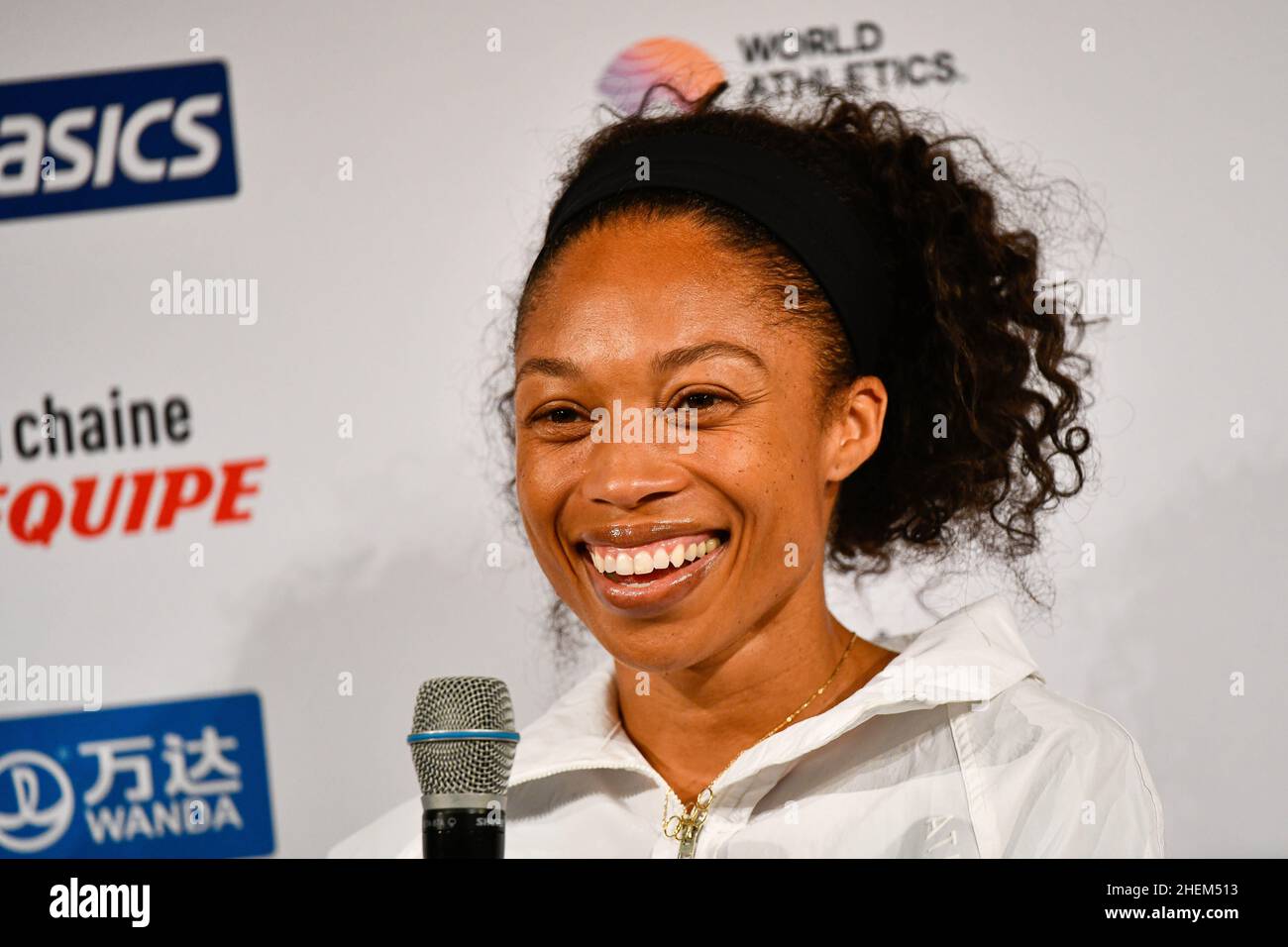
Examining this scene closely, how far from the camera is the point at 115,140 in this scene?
2.57m

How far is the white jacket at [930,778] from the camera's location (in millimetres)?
1462

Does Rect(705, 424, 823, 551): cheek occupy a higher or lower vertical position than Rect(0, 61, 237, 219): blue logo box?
lower

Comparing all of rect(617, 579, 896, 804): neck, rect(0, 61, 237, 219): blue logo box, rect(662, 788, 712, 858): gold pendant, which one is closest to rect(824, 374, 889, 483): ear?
rect(617, 579, 896, 804): neck

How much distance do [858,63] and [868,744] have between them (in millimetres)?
1185

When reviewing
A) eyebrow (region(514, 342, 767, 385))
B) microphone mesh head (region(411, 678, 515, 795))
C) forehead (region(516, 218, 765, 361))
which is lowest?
microphone mesh head (region(411, 678, 515, 795))

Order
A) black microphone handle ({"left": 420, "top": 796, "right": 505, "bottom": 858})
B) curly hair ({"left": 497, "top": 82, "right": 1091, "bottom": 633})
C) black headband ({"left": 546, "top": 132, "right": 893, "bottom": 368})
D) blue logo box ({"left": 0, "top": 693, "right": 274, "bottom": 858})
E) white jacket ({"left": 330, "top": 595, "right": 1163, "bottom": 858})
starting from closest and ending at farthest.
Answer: black microphone handle ({"left": 420, "top": 796, "right": 505, "bottom": 858}) < white jacket ({"left": 330, "top": 595, "right": 1163, "bottom": 858}) < black headband ({"left": 546, "top": 132, "right": 893, "bottom": 368}) < curly hair ({"left": 497, "top": 82, "right": 1091, "bottom": 633}) < blue logo box ({"left": 0, "top": 693, "right": 274, "bottom": 858})

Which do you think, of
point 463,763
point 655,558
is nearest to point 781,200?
point 655,558

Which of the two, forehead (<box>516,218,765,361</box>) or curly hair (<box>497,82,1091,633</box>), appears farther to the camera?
curly hair (<box>497,82,1091,633</box>)

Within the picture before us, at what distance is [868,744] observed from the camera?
5.16 feet

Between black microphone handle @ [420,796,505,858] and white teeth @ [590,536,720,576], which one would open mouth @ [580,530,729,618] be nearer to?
white teeth @ [590,536,720,576]

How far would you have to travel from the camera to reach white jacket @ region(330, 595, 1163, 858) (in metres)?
1.46

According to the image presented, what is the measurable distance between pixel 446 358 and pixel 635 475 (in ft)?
3.39

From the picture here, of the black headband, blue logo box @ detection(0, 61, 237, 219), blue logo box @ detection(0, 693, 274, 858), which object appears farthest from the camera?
blue logo box @ detection(0, 61, 237, 219)

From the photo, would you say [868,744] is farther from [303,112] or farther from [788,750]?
[303,112]
